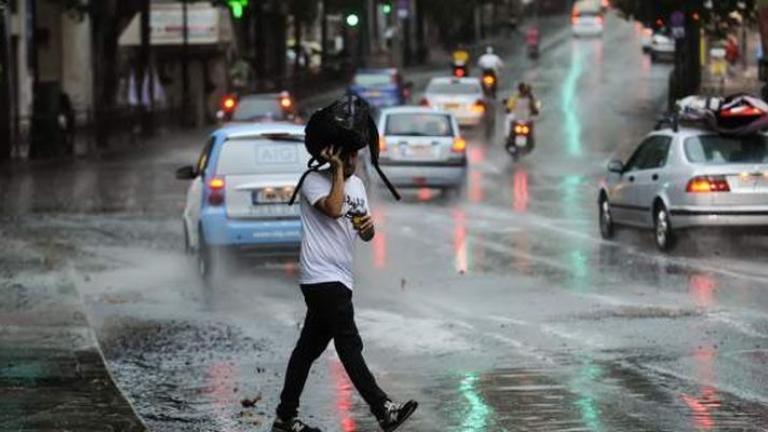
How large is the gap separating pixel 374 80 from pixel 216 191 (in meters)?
36.2

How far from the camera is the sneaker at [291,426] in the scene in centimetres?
868

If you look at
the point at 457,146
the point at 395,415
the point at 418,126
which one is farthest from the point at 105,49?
the point at 395,415

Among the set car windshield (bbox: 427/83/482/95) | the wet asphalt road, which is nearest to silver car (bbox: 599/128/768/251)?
the wet asphalt road

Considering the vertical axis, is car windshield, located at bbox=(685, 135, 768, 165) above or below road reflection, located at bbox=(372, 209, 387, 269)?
above

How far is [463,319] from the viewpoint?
1374 cm

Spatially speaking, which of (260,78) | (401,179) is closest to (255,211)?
(401,179)

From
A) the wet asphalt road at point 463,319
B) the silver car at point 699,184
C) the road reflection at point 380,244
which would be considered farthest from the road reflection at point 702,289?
the road reflection at point 380,244

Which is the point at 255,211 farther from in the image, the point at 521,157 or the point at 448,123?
the point at 521,157

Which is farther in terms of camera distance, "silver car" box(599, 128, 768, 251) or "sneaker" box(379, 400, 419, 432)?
"silver car" box(599, 128, 768, 251)

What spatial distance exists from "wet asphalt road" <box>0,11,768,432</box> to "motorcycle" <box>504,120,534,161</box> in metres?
7.71

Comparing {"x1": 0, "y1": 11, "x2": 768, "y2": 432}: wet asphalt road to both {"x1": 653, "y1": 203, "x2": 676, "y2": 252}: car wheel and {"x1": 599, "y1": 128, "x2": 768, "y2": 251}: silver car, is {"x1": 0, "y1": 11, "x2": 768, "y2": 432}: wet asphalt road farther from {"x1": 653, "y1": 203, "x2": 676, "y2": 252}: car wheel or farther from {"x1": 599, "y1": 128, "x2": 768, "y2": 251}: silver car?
{"x1": 599, "y1": 128, "x2": 768, "y2": 251}: silver car

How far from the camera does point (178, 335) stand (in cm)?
1313

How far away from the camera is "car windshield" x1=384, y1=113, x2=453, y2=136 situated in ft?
92.4

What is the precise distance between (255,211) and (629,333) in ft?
18.3
